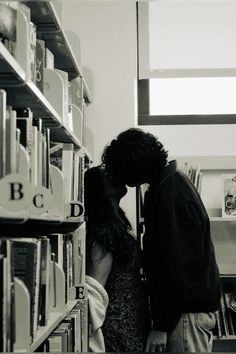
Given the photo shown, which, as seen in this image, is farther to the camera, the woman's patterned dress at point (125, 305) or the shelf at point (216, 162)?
the shelf at point (216, 162)

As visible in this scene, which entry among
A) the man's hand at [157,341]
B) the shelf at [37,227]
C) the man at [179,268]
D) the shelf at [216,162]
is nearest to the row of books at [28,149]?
the shelf at [37,227]

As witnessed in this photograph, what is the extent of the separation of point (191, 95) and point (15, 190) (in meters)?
2.77

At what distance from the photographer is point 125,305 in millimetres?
2246

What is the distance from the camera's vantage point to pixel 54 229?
7.23 feet

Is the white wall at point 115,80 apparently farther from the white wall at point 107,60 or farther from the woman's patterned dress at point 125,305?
the woman's patterned dress at point 125,305

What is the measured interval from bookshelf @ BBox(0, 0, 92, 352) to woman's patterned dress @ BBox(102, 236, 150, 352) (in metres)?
0.11

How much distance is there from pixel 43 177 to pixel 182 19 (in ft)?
7.60

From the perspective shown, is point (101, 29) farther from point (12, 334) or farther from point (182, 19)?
point (12, 334)

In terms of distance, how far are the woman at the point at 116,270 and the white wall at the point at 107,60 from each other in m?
1.12

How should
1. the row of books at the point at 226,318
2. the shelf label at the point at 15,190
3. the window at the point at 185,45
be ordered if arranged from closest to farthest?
the shelf label at the point at 15,190
the row of books at the point at 226,318
the window at the point at 185,45

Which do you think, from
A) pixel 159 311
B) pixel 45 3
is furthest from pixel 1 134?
pixel 159 311

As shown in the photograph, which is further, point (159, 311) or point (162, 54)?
point (162, 54)

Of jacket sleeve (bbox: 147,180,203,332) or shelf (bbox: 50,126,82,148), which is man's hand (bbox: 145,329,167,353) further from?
shelf (bbox: 50,126,82,148)

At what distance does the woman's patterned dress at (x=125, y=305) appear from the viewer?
2.25m
